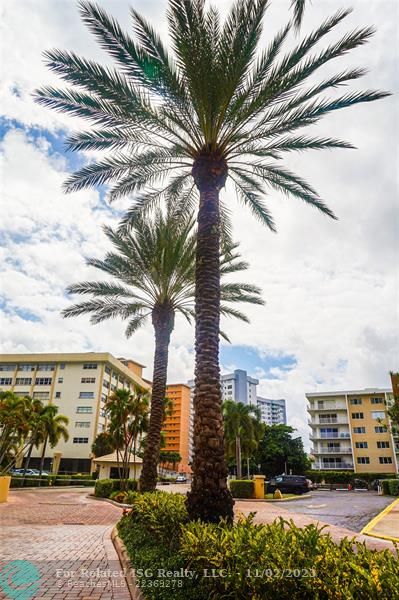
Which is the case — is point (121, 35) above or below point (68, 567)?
above

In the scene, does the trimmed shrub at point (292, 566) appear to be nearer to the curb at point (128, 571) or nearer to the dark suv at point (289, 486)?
the curb at point (128, 571)

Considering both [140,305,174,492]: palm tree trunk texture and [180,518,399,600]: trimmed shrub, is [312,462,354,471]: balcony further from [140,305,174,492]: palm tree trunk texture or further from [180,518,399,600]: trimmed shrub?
[180,518,399,600]: trimmed shrub

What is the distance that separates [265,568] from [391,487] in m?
33.8

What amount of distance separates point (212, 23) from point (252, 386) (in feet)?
644

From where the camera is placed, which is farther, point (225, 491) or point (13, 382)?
point (13, 382)

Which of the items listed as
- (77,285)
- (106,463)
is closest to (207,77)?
(77,285)

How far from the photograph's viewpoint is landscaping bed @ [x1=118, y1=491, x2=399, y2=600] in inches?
136

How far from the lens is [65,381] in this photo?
65938 mm

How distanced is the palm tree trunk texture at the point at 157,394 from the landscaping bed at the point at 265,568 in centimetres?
892

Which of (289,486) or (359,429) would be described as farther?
(359,429)

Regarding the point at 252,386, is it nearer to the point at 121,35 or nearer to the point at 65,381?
the point at 65,381

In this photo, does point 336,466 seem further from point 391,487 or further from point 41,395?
point 41,395

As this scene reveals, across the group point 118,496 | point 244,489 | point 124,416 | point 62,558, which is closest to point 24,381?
point 124,416

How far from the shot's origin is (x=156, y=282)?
1656 cm
